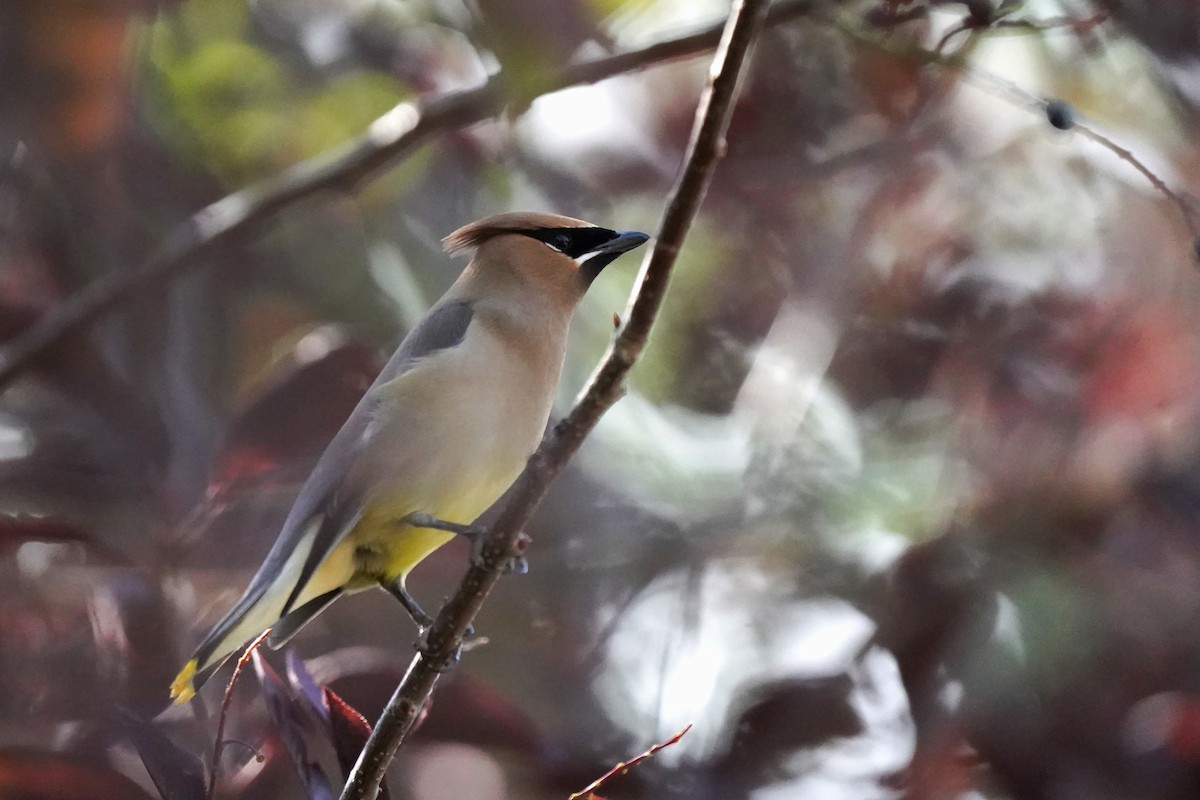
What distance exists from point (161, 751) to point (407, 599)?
1.11 m

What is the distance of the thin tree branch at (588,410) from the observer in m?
1.65

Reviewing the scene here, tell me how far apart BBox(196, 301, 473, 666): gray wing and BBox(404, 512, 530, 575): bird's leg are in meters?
0.13

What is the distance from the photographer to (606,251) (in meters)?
3.19

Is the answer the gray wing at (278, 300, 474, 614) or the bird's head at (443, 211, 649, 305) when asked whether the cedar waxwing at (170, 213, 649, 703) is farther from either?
the bird's head at (443, 211, 649, 305)

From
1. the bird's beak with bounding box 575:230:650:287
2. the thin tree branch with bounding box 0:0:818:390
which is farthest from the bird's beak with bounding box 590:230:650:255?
the thin tree branch with bounding box 0:0:818:390

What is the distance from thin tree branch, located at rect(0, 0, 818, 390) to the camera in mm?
2980

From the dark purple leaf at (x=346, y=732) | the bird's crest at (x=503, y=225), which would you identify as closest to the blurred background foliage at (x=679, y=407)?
the dark purple leaf at (x=346, y=732)

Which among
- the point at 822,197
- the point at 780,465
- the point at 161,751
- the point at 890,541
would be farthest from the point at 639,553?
the point at 161,751

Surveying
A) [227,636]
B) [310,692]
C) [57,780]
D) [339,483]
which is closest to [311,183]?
[339,483]

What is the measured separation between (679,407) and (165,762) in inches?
102

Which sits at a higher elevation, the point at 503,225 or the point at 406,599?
the point at 503,225

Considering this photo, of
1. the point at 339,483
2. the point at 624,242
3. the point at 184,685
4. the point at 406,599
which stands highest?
the point at 624,242

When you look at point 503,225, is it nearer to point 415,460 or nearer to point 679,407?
point 415,460

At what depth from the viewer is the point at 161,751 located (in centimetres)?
188
